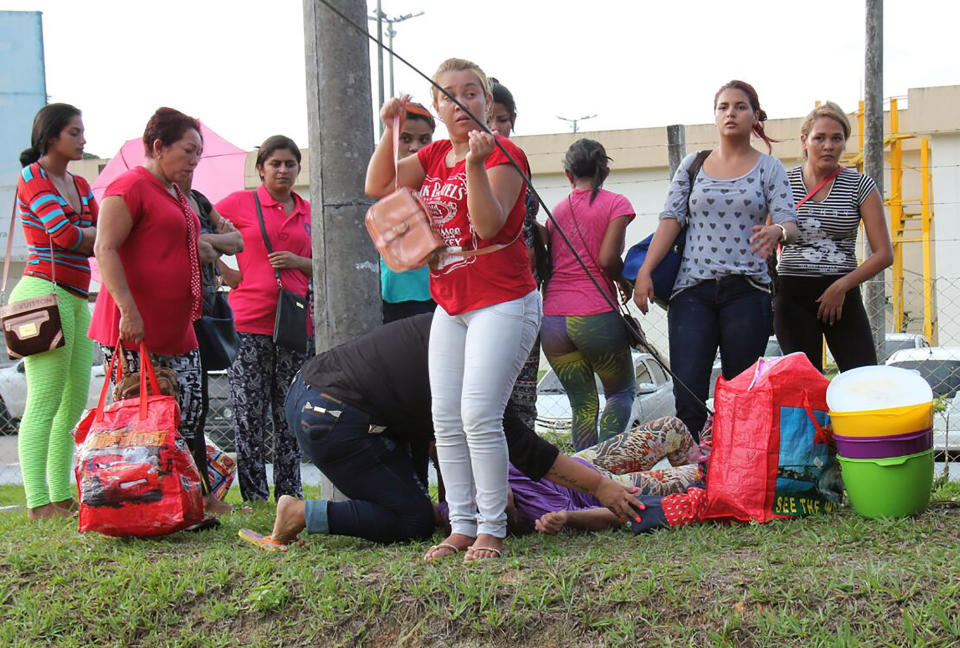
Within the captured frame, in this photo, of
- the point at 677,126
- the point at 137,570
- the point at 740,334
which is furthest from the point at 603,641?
the point at 677,126

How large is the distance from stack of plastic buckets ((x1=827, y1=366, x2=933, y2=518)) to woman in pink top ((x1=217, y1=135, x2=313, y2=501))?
2751mm

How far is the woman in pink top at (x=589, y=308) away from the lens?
16.6 feet

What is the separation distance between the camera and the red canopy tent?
5941mm

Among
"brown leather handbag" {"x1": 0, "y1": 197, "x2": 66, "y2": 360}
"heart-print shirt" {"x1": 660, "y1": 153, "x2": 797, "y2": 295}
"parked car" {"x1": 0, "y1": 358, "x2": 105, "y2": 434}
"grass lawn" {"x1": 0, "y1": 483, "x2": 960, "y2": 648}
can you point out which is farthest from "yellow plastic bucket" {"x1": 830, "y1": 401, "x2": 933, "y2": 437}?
"parked car" {"x1": 0, "y1": 358, "x2": 105, "y2": 434}

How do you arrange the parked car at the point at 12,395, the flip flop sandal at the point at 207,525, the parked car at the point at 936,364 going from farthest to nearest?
the parked car at the point at 12,395 → the parked car at the point at 936,364 → the flip flop sandal at the point at 207,525

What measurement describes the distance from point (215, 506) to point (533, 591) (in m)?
2.27

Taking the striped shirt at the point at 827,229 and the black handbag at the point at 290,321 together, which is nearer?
the striped shirt at the point at 827,229

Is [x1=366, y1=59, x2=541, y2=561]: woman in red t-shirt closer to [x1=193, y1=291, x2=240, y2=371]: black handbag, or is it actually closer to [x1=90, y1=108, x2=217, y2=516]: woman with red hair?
[x1=90, y1=108, x2=217, y2=516]: woman with red hair

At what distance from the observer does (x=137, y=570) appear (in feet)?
11.4

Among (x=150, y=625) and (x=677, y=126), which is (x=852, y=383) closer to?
(x=150, y=625)

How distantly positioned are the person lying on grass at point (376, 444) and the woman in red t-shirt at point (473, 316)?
0.56 ft

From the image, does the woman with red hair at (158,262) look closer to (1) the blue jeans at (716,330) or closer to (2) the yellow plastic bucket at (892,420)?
(1) the blue jeans at (716,330)

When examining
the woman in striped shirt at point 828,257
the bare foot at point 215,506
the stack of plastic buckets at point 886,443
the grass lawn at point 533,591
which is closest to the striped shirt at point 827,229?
the woman in striped shirt at point 828,257

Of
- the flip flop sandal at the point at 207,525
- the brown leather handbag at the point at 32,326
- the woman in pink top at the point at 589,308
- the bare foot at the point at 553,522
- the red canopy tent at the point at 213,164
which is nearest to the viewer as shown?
the bare foot at the point at 553,522
